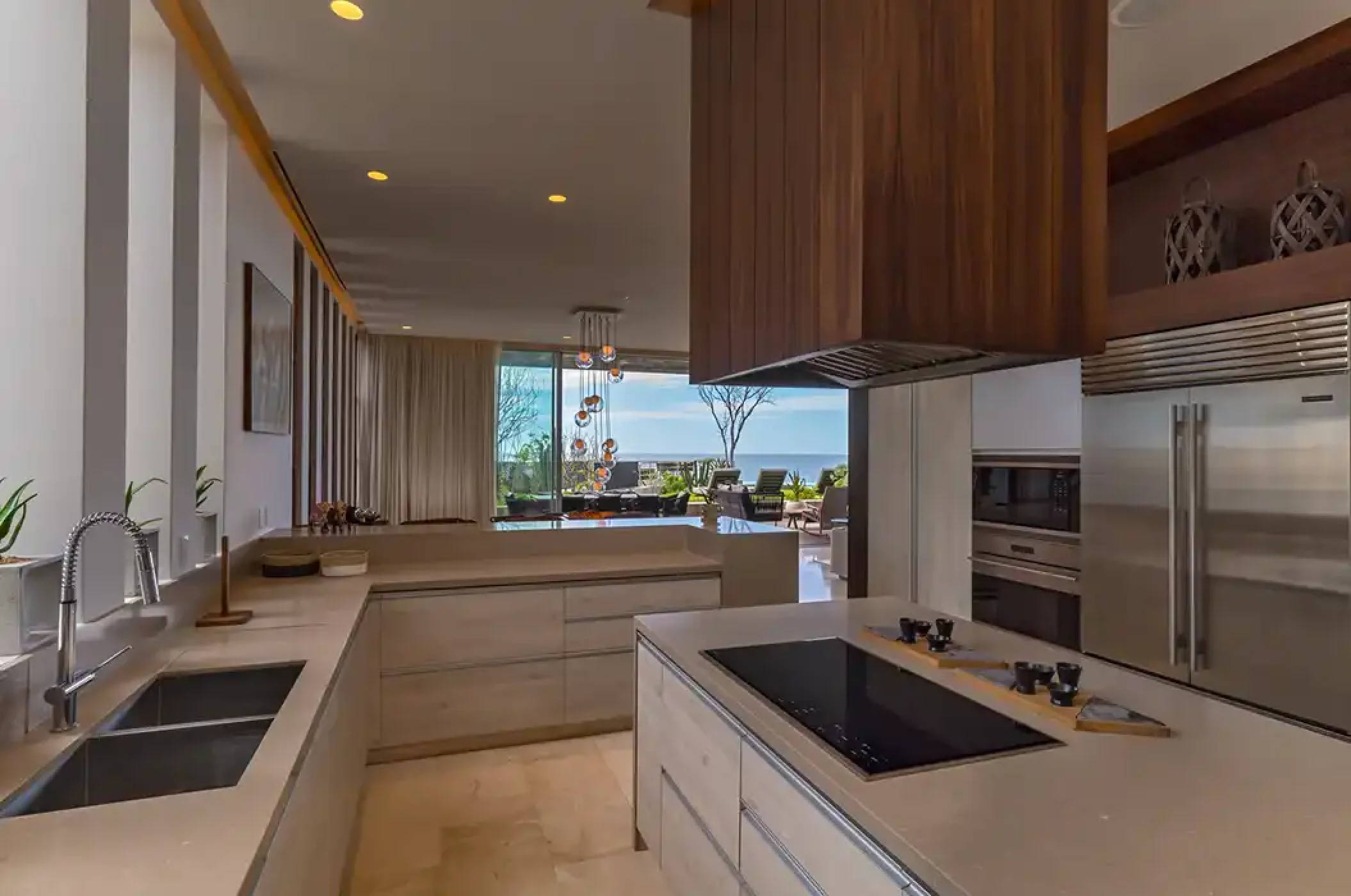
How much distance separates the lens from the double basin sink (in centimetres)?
138

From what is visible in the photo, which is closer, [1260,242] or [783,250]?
[783,250]

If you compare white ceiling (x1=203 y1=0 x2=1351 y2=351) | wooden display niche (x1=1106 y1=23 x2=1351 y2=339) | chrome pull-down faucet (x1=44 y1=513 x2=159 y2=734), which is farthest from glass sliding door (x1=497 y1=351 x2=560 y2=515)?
chrome pull-down faucet (x1=44 y1=513 x2=159 y2=734)

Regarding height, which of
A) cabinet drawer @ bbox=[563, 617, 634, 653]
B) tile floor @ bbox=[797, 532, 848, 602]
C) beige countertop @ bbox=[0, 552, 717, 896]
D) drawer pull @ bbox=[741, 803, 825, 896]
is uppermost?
beige countertop @ bbox=[0, 552, 717, 896]

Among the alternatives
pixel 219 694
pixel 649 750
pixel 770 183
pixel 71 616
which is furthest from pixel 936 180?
pixel 219 694

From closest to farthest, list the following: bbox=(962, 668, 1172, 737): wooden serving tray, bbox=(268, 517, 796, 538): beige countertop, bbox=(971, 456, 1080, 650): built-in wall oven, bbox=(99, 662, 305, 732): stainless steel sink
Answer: bbox=(962, 668, 1172, 737): wooden serving tray, bbox=(99, 662, 305, 732): stainless steel sink, bbox=(971, 456, 1080, 650): built-in wall oven, bbox=(268, 517, 796, 538): beige countertop

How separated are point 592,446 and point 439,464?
6.61ft

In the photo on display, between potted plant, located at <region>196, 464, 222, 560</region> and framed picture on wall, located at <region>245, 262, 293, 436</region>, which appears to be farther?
framed picture on wall, located at <region>245, 262, 293, 436</region>

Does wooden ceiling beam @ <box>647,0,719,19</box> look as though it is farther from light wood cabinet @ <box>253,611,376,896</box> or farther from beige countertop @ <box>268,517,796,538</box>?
beige countertop @ <box>268,517,796,538</box>

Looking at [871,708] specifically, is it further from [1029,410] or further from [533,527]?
[533,527]

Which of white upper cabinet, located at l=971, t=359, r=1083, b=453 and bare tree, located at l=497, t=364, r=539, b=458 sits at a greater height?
bare tree, located at l=497, t=364, r=539, b=458

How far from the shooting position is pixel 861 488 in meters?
4.40

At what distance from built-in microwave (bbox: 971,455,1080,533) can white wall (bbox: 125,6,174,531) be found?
130 inches

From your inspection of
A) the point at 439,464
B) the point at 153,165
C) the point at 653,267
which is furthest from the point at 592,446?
the point at 153,165

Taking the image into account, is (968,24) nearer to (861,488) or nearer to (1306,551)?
(1306,551)
